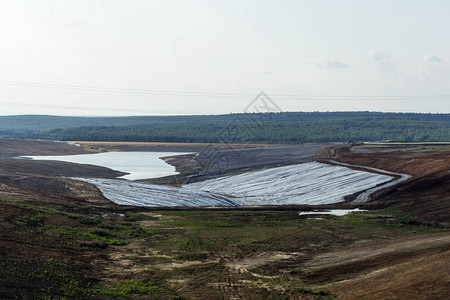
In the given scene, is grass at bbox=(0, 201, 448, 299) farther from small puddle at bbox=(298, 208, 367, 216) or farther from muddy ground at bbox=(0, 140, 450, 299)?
small puddle at bbox=(298, 208, 367, 216)

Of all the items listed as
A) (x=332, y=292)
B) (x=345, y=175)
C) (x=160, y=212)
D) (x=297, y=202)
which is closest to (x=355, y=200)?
(x=297, y=202)

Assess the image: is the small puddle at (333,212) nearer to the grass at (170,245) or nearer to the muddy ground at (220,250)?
A: the muddy ground at (220,250)

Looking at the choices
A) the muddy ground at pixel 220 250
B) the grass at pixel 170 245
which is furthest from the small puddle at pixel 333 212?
the grass at pixel 170 245

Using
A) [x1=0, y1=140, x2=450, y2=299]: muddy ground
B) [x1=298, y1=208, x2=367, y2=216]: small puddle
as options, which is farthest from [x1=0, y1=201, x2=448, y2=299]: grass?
[x1=298, y1=208, x2=367, y2=216]: small puddle

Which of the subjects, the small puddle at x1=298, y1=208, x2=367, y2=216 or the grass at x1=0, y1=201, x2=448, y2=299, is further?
the small puddle at x1=298, y1=208, x2=367, y2=216

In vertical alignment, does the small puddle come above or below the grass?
below

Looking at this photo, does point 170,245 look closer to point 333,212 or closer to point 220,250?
point 220,250

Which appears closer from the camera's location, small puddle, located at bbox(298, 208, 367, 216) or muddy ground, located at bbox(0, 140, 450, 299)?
muddy ground, located at bbox(0, 140, 450, 299)

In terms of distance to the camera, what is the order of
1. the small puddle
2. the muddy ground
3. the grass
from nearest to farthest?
the muddy ground
the grass
the small puddle

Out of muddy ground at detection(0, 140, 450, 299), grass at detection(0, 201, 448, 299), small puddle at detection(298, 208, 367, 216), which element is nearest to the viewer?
muddy ground at detection(0, 140, 450, 299)
